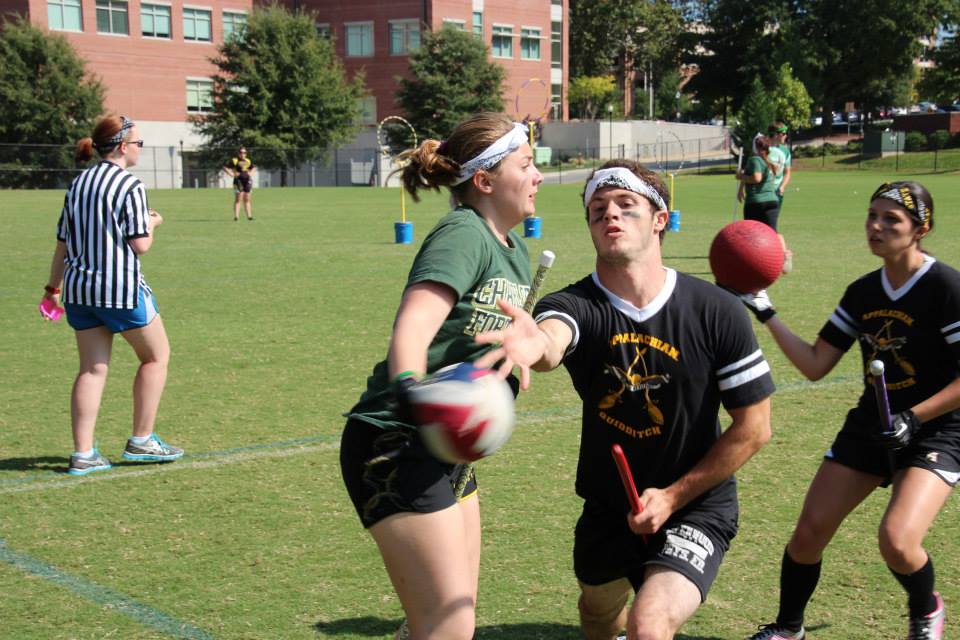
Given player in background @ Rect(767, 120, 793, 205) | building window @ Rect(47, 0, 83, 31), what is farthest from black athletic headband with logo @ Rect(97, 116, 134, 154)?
building window @ Rect(47, 0, 83, 31)

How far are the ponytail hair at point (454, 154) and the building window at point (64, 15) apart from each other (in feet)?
210

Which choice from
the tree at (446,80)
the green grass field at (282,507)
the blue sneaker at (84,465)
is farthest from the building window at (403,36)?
the blue sneaker at (84,465)

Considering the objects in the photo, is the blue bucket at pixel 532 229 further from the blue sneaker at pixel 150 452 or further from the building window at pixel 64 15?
the building window at pixel 64 15

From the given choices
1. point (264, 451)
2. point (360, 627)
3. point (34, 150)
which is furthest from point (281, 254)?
point (34, 150)

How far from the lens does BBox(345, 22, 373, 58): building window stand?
76.1 meters

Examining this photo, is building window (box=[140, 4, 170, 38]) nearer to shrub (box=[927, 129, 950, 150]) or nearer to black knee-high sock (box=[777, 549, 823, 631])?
shrub (box=[927, 129, 950, 150])

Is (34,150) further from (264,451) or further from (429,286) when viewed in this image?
(429,286)

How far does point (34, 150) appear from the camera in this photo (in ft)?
184

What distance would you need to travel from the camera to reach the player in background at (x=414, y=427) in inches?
133

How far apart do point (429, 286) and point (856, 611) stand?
2695 mm

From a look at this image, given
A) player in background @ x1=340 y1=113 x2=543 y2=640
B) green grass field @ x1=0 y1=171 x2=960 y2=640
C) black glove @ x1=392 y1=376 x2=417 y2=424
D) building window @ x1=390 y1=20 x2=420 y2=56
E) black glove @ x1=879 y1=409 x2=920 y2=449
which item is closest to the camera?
black glove @ x1=392 y1=376 x2=417 y2=424

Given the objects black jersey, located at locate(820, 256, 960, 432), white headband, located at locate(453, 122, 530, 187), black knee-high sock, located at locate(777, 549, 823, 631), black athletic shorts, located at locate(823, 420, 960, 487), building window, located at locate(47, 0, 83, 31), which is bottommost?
black knee-high sock, located at locate(777, 549, 823, 631)

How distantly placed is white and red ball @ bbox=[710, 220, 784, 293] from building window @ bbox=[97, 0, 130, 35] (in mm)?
65363

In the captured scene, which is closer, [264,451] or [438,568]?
[438,568]
